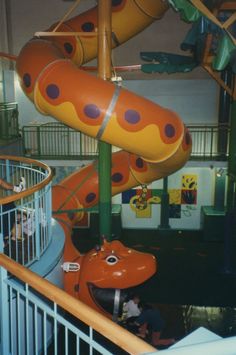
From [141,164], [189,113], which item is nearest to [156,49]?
[189,113]

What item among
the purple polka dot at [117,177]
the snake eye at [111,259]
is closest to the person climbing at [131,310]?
the snake eye at [111,259]

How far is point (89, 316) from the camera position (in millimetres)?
2186

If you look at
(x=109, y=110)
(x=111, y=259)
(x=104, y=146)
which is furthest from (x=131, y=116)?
(x=111, y=259)

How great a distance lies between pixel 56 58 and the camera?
7.27m

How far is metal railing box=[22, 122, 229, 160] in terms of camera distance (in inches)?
578

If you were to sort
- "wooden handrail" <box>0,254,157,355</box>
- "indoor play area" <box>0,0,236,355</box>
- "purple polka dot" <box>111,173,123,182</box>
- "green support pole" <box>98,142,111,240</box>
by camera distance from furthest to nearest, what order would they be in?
"purple polka dot" <box>111,173,123,182</box>
"green support pole" <box>98,142,111,240</box>
"indoor play area" <box>0,0,236,355</box>
"wooden handrail" <box>0,254,157,355</box>

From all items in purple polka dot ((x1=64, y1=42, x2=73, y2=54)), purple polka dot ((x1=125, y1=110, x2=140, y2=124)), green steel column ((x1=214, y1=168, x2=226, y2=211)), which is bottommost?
green steel column ((x1=214, y1=168, x2=226, y2=211))

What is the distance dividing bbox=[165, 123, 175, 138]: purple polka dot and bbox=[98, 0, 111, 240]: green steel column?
1.44m

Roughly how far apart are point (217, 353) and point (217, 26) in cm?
583

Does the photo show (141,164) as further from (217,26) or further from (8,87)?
(8,87)

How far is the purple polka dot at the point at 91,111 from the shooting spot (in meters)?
6.68

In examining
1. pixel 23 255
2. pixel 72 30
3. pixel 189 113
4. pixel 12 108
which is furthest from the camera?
pixel 189 113

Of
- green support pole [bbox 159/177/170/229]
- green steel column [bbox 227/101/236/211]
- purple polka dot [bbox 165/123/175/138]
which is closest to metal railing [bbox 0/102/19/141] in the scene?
green support pole [bbox 159/177/170/229]

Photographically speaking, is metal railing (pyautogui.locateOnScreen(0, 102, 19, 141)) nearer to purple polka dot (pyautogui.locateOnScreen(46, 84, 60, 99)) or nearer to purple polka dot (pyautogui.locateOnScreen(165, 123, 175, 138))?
purple polka dot (pyautogui.locateOnScreen(46, 84, 60, 99))
